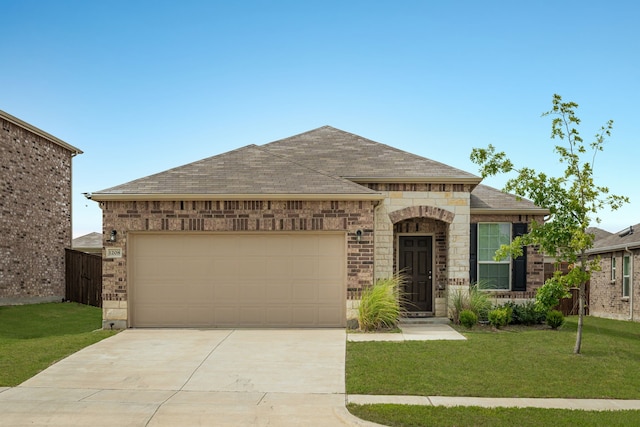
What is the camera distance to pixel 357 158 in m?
15.8

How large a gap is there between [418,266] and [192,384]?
831cm

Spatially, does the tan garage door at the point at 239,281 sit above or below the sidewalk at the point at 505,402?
above

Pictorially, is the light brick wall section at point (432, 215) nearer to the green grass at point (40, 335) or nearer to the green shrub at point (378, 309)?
the green shrub at point (378, 309)

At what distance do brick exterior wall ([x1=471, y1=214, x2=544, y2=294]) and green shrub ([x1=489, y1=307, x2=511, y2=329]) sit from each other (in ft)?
8.30

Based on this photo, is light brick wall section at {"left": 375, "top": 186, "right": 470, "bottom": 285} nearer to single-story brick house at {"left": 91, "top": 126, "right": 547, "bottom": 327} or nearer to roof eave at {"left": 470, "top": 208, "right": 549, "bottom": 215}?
single-story brick house at {"left": 91, "top": 126, "right": 547, "bottom": 327}

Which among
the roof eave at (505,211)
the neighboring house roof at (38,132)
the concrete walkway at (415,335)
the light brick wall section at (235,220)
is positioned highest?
the neighboring house roof at (38,132)

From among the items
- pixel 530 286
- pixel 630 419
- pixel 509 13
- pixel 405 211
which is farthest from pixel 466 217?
pixel 630 419

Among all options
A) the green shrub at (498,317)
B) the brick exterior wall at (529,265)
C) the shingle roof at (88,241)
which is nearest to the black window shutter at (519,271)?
the brick exterior wall at (529,265)

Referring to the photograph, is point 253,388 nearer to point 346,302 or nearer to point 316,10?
point 346,302

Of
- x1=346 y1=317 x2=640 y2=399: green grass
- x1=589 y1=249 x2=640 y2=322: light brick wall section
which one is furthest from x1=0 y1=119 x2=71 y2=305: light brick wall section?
x1=589 y1=249 x2=640 y2=322: light brick wall section

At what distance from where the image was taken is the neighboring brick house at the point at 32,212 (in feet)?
62.1

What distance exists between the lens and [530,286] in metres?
15.9

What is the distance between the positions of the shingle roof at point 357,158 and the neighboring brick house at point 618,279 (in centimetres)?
770

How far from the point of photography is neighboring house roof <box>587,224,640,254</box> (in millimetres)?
Answer: 18017
